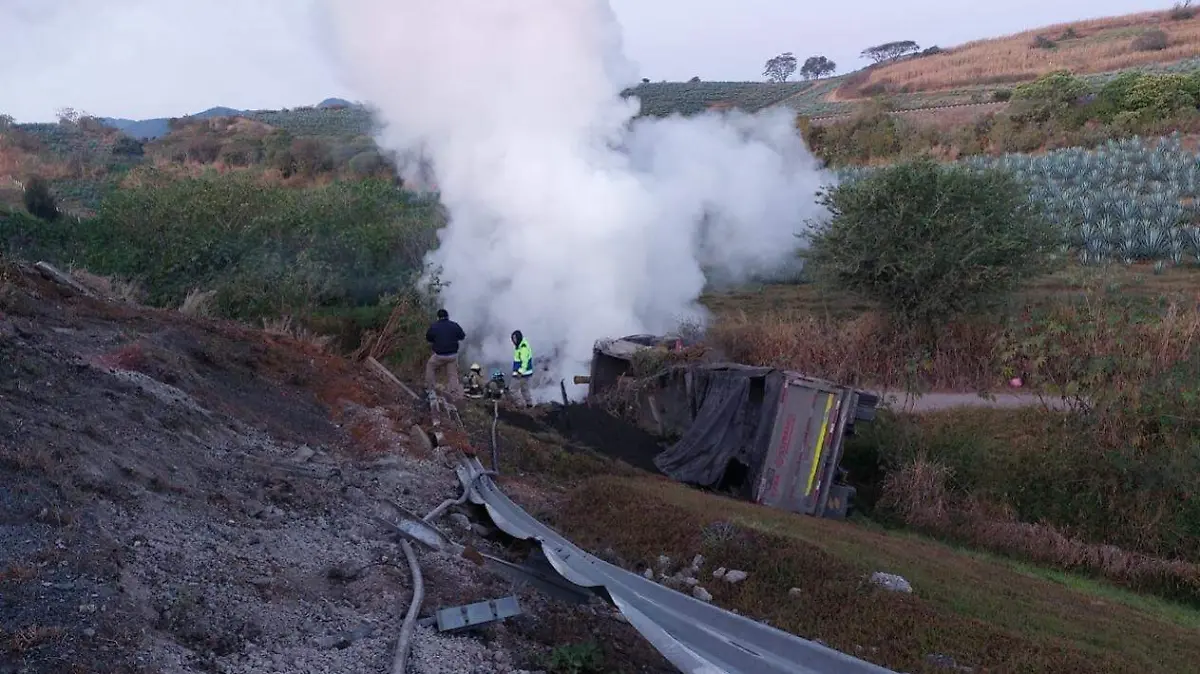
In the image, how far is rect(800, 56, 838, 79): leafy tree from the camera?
91.0m

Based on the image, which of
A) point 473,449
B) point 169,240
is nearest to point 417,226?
point 169,240

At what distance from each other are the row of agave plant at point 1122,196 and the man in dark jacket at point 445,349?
11.1 meters

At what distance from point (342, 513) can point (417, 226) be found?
636 inches

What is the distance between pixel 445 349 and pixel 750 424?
4.66 meters

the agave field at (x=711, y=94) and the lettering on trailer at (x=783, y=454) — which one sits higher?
the agave field at (x=711, y=94)

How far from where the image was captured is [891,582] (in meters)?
8.02

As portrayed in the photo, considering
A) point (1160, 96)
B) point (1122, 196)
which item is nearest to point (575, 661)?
point (1122, 196)

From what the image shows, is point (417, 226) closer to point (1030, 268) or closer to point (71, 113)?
point (1030, 268)

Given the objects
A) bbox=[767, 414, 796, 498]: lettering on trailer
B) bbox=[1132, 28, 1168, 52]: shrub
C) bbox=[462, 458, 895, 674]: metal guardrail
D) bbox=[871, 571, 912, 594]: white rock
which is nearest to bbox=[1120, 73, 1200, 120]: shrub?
bbox=[1132, 28, 1168, 52]: shrub

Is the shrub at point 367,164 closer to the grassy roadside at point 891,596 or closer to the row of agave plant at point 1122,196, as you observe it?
the row of agave plant at point 1122,196

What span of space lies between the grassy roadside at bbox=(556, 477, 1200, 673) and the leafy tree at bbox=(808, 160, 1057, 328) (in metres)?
6.27

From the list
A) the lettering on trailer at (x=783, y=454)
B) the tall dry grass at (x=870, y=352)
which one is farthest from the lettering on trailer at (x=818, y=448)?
the tall dry grass at (x=870, y=352)

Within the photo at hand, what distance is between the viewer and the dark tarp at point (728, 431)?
12.8 meters

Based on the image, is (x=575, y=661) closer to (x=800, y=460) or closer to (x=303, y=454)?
(x=303, y=454)
